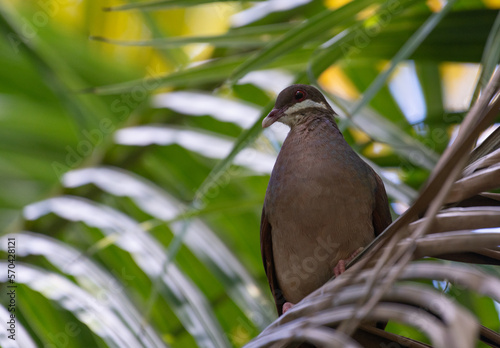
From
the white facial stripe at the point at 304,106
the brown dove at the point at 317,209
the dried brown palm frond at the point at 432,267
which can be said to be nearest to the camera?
the dried brown palm frond at the point at 432,267

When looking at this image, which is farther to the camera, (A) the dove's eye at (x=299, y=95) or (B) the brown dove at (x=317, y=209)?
(A) the dove's eye at (x=299, y=95)

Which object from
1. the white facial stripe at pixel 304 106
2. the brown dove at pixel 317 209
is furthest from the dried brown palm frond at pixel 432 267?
the white facial stripe at pixel 304 106

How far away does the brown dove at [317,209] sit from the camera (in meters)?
1.85

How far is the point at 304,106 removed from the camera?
2281 mm

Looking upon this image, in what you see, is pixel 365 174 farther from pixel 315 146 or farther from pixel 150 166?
pixel 150 166

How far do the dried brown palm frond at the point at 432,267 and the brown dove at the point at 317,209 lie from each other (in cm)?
85

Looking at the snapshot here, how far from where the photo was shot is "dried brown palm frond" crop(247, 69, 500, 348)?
687 mm

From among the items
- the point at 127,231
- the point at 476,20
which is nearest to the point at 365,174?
the point at 476,20

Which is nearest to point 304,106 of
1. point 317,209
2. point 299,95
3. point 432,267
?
point 299,95

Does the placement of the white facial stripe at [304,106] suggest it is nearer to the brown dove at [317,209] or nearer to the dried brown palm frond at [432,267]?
the brown dove at [317,209]

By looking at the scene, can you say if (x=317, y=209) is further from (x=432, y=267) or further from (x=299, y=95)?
(x=432, y=267)

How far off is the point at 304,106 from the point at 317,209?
1.79 ft

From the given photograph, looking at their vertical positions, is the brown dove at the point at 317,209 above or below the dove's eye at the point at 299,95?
below

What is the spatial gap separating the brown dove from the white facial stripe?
6.5 inches
